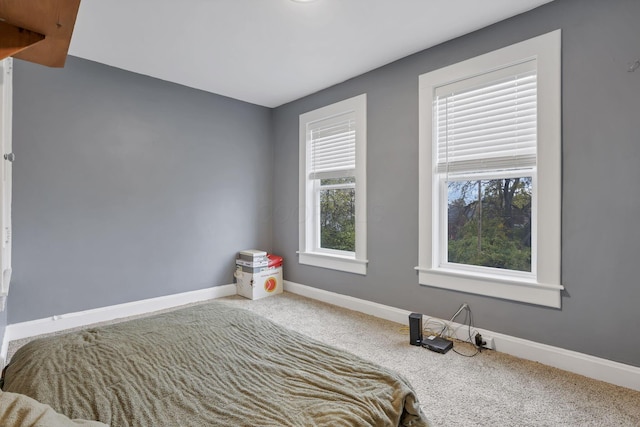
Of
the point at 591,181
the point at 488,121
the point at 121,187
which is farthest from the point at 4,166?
the point at 591,181

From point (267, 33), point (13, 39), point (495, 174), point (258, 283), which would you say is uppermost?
point (267, 33)

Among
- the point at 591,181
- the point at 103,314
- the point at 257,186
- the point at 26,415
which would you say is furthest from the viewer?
the point at 257,186

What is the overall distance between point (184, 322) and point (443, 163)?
235 cm

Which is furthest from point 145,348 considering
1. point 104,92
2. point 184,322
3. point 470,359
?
point 104,92

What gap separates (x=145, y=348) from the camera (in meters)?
1.43

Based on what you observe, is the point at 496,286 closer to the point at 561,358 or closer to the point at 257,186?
the point at 561,358

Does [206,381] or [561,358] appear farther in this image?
[561,358]

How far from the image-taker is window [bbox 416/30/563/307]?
2.23 metres

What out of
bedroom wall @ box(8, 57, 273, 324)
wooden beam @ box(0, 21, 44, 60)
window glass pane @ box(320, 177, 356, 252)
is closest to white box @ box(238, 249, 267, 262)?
bedroom wall @ box(8, 57, 273, 324)

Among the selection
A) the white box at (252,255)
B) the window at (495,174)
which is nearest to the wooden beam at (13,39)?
the window at (495,174)

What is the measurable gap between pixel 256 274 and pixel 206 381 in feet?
9.13

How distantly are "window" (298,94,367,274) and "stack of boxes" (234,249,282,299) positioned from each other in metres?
0.41

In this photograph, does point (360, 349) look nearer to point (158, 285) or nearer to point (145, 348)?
point (145, 348)

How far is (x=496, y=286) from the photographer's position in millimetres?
2467
